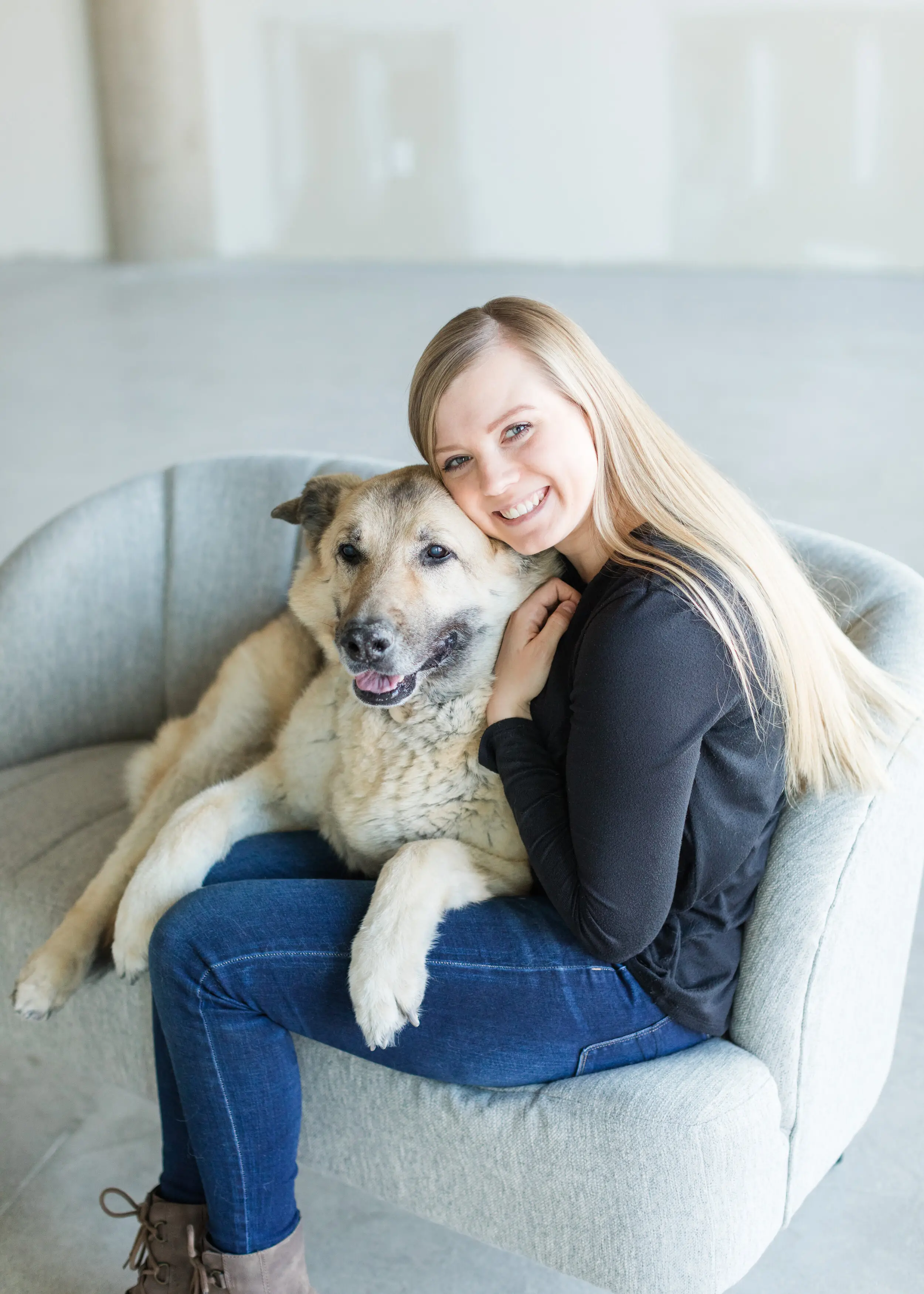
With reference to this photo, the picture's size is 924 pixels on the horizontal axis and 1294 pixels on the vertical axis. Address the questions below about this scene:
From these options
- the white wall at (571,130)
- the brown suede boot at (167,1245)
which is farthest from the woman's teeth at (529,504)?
the white wall at (571,130)

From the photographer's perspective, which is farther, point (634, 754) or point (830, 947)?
A: point (830, 947)

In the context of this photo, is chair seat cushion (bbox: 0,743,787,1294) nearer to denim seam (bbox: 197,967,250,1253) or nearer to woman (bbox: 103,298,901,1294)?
woman (bbox: 103,298,901,1294)

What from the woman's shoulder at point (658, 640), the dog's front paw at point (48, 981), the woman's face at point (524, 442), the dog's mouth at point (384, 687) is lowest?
the dog's front paw at point (48, 981)

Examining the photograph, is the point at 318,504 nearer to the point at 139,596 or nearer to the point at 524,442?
the point at 524,442

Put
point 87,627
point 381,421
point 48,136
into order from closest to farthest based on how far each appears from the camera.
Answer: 1. point 87,627
2. point 381,421
3. point 48,136

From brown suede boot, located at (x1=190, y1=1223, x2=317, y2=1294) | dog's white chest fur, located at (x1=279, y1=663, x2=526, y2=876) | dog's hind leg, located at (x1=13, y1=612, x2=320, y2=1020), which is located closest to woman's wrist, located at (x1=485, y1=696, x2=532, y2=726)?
dog's white chest fur, located at (x1=279, y1=663, x2=526, y2=876)

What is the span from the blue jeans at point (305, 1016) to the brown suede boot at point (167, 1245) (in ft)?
0.24

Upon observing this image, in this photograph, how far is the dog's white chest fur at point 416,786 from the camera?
1946 millimetres

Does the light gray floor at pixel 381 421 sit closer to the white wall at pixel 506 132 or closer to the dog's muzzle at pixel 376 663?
the white wall at pixel 506 132

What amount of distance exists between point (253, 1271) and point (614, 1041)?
2.07ft

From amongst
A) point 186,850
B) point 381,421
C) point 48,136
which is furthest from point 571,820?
point 48,136

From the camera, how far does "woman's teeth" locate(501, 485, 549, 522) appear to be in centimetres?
180

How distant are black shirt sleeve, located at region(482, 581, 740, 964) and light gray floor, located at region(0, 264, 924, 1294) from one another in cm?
89

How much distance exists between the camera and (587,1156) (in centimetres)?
165
